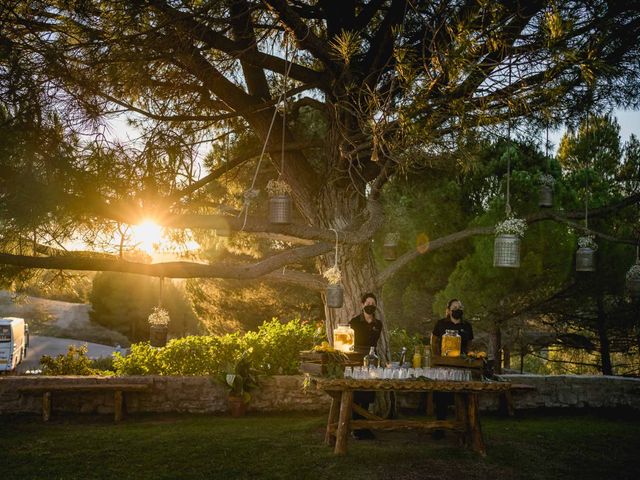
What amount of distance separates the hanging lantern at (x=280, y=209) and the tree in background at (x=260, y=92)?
0.72ft

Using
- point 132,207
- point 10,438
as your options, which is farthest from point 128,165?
point 10,438

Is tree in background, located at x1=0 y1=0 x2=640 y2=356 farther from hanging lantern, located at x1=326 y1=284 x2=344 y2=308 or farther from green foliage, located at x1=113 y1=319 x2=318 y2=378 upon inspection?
green foliage, located at x1=113 y1=319 x2=318 y2=378

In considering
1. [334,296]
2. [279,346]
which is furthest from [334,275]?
[279,346]

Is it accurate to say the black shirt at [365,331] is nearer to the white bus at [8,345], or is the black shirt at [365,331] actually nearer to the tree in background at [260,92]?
the tree in background at [260,92]

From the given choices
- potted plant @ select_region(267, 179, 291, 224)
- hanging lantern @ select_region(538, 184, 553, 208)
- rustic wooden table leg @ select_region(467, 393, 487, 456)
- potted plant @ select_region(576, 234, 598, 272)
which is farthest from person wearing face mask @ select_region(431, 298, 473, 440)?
potted plant @ select_region(267, 179, 291, 224)

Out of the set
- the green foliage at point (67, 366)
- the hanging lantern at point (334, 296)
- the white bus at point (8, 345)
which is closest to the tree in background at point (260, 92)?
the hanging lantern at point (334, 296)

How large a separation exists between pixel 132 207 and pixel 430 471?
361 centimetres

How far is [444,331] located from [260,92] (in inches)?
150

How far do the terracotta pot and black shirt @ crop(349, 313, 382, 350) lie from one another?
1.94 m

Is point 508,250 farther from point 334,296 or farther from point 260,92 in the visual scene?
point 260,92

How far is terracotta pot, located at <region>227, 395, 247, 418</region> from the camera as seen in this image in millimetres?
8203

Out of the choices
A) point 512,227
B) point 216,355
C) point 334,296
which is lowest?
point 216,355

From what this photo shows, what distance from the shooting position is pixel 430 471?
5.56 metres

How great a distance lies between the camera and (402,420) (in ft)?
20.8
